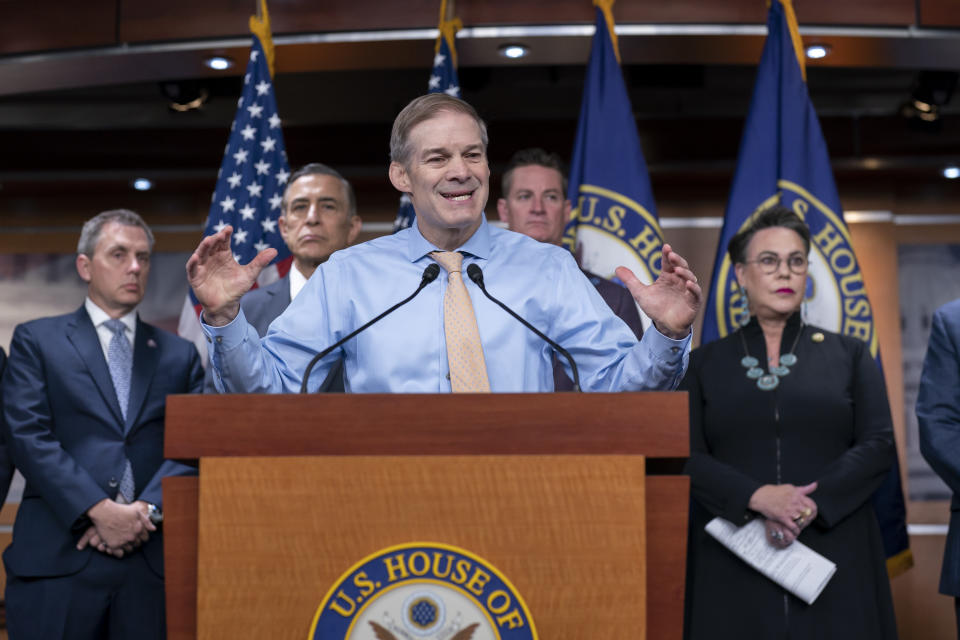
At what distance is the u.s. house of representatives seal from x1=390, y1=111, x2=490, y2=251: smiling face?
2.35ft

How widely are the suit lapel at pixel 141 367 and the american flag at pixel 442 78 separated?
0.99 metres

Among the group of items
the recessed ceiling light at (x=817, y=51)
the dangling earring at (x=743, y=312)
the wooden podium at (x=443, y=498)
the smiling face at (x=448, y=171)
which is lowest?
the wooden podium at (x=443, y=498)

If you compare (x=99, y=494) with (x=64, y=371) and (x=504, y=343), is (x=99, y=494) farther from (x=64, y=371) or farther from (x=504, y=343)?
(x=504, y=343)

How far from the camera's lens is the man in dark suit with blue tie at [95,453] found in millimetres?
2887

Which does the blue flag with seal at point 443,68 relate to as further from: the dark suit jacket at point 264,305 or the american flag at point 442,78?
the dark suit jacket at point 264,305

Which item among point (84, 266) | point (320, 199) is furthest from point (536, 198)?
point (84, 266)

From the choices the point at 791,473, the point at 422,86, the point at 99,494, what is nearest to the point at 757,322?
the point at 791,473

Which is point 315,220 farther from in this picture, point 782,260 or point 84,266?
point 782,260

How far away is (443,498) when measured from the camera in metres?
1.24

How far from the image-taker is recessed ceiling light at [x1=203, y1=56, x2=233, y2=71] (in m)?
4.25

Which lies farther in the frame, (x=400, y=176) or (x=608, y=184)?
(x=608, y=184)

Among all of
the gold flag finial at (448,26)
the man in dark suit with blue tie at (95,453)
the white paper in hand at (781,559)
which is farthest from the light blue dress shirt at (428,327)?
the gold flag finial at (448,26)

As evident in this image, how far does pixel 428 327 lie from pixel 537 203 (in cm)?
176

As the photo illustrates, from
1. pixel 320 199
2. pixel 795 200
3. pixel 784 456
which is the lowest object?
pixel 784 456
